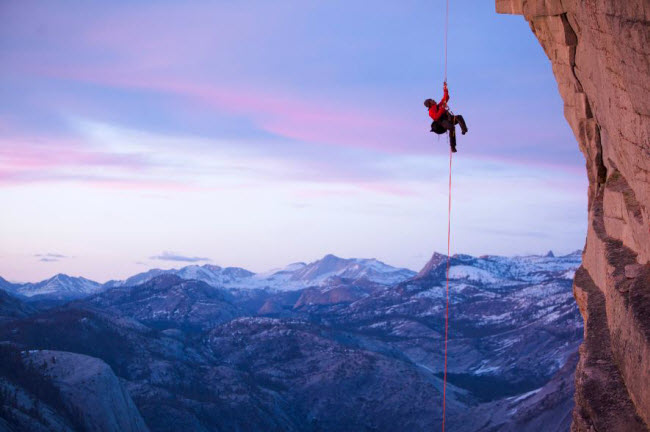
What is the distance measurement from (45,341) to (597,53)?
90.5 m

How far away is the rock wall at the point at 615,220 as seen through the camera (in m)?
13.2

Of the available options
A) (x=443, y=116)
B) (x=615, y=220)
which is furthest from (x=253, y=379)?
(x=615, y=220)

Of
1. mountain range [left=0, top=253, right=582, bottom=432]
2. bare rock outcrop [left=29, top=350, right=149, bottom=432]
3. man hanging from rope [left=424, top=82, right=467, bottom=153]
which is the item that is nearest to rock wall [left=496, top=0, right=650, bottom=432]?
man hanging from rope [left=424, top=82, right=467, bottom=153]

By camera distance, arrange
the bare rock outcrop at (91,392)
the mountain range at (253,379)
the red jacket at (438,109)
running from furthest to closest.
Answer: the mountain range at (253,379)
the bare rock outcrop at (91,392)
the red jacket at (438,109)

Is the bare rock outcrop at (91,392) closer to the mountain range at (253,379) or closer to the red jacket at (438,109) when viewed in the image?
the mountain range at (253,379)

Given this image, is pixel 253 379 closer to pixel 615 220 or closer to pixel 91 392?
pixel 91 392

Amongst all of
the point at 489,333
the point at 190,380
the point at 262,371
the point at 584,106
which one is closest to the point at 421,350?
the point at 489,333

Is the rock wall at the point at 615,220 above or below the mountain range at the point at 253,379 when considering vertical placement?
above

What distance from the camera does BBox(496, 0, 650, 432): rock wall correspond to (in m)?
13.2

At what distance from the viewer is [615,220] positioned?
1902cm

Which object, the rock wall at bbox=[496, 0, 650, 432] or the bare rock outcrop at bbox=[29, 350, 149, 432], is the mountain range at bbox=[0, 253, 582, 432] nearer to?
the bare rock outcrop at bbox=[29, 350, 149, 432]

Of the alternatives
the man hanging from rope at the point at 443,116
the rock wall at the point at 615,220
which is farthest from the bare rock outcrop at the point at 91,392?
the rock wall at the point at 615,220

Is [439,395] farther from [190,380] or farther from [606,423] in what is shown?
[606,423]

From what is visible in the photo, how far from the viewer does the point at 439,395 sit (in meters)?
102
